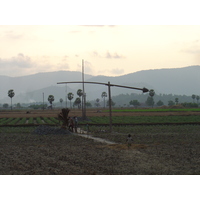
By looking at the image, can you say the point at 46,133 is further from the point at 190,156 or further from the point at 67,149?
the point at 190,156

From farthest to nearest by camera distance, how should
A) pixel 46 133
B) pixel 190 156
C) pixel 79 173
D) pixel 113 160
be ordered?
pixel 46 133 < pixel 190 156 < pixel 113 160 < pixel 79 173

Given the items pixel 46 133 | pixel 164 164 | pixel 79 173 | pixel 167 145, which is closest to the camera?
pixel 79 173

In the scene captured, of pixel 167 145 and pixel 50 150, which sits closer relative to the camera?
pixel 50 150

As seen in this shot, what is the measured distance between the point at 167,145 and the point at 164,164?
8061 millimetres

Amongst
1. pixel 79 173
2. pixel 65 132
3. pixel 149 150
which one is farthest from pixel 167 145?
pixel 65 132

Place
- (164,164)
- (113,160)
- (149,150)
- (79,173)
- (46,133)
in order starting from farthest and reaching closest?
(46,133) → (149,150) → (113,160) → (164,164) → (79,173)

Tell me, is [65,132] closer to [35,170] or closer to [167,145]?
[167,145]

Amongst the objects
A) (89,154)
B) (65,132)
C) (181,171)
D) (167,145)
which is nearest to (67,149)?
(89,154)

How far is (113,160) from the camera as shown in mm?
18484

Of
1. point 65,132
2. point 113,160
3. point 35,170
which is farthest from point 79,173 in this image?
point 65,132

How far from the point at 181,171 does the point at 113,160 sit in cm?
432

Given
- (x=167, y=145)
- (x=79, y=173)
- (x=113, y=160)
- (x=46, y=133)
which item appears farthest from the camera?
(x=46, y=133)

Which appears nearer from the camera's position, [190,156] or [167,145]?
[190,156]

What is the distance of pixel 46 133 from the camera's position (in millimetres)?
35781
